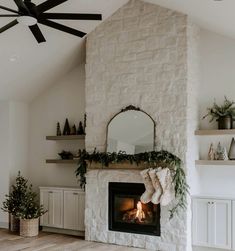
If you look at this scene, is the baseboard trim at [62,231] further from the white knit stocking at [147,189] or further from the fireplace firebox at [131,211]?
the white knit stocking at [147,189]

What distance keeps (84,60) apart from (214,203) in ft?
11.2

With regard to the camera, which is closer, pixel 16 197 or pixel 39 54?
pixel 39 54

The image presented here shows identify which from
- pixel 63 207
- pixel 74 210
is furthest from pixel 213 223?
pixel 63 207

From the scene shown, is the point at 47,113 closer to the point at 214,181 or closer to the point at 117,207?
the point at 117,207

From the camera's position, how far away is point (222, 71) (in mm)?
5836

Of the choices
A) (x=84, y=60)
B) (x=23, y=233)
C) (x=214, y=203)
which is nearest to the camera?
(x=214, y=203)

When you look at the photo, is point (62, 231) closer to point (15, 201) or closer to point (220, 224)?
point (15, 201)

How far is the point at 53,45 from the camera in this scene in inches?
246

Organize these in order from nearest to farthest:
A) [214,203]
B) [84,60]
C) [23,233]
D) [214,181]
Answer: [214,203] < [214,181] < [23,233] < [84,60]

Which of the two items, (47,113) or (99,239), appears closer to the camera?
(99,239)

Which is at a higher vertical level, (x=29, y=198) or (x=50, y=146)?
(x=50, y=146)

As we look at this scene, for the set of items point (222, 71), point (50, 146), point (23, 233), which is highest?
point (222, 71)

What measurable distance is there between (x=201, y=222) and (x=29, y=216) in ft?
9.29

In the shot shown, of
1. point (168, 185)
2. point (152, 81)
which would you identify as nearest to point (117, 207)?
point (168, 185)
